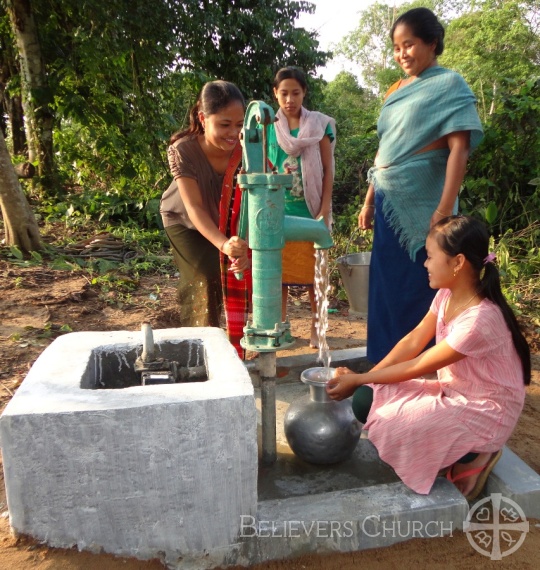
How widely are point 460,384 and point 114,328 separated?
8.47 feet

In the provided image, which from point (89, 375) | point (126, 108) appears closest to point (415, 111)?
point (89, 375)

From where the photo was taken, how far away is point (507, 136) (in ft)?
15.8

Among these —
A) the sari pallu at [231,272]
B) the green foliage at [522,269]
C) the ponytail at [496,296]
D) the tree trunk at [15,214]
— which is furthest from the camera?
the tree trunk at [15,214]

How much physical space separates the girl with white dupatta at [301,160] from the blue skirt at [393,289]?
1.94 ft

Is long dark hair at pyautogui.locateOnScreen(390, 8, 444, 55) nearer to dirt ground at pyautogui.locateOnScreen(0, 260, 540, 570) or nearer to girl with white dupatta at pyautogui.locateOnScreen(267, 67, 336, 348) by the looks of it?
girl with white dupatta at pyautogui.locateOnScreen(267, 67, 336, 348)

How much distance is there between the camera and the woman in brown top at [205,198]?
2.14 meters

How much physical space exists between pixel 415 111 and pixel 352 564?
1.78 metres

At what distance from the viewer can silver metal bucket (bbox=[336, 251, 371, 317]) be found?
330 cm

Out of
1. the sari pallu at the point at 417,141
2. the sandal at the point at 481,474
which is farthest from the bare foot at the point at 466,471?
the sari pallu at the point at 417,141

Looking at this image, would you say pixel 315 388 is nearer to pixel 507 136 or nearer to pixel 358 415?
pixel 358 415

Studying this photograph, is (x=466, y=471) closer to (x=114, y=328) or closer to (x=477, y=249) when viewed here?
(x=477, y=249)

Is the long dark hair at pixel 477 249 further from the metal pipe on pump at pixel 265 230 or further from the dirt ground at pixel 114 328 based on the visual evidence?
the dirt ground at pixel 114 328

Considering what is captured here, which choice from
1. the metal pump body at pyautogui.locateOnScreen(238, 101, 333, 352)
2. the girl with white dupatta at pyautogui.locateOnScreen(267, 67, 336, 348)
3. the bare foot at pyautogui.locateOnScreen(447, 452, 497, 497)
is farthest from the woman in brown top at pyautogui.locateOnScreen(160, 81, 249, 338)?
the bare foot at pyautogui.locateOnScreen(447, 452, 497, 497)

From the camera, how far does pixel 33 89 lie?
6.71 meters
